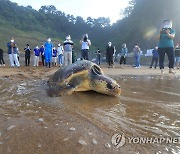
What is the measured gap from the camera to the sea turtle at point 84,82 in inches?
136

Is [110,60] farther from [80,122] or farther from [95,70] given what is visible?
[80,122]

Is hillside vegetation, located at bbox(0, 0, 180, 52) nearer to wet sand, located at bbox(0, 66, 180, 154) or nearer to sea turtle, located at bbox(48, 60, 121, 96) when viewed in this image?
sea turtle, located at bbox(48, 60, 121, 96)

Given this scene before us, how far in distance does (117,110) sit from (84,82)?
1.01 m

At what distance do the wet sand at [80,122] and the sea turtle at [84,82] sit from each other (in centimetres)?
Answer: 11

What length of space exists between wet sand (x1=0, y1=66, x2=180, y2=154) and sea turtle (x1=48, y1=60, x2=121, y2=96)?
11 centimetres

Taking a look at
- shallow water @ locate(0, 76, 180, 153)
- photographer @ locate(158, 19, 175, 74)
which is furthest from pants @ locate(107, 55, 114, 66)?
shallow water @ locate(0, 76, 180, 153)

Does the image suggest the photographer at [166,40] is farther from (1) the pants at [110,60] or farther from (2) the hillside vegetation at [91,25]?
(2) the hillside vegetation at [91,25]

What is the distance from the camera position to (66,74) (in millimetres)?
3674

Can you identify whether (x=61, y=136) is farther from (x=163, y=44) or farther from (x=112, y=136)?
(x=163, y=44)

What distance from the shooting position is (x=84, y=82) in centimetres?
364

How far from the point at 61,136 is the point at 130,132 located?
535mm

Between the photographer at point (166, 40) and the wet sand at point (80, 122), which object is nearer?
the wet sand at point (80, 122)

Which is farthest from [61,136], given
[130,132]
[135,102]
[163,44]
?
[163,44]

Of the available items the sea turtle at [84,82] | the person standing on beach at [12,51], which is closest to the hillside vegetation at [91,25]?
the person standing on beach at [12,51]
